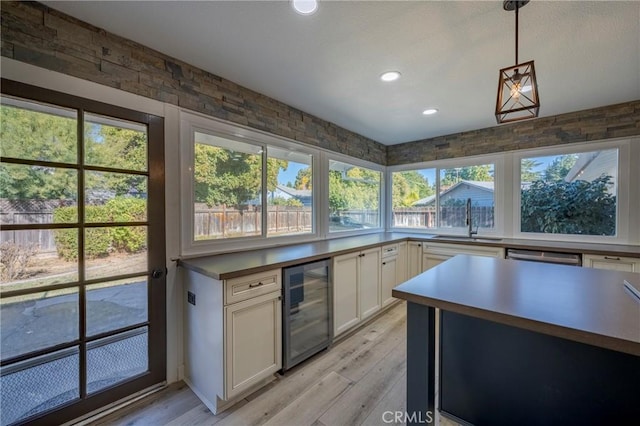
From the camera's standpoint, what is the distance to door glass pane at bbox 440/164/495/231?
12.3 feet

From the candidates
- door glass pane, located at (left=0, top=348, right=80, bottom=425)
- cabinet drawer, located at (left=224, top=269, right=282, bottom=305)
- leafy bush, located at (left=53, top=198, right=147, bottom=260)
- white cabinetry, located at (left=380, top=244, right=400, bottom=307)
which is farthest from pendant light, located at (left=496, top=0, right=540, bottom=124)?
door glass pane, located at (left=0, top=348, right=80, bottom=425)

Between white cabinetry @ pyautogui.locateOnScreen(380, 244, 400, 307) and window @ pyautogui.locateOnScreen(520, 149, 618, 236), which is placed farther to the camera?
white cabinetry @ pyautogui.locateOnScreen(380, 244, 400, 307)

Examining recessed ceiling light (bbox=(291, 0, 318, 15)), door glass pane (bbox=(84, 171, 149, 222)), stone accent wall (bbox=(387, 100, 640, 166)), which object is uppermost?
recessed ceiling light (bbox=(291, 0, 318, 15))

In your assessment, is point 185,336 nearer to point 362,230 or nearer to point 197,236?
point 197,236

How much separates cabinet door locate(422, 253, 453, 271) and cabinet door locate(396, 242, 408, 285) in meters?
0.26

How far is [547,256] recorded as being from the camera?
282 cm

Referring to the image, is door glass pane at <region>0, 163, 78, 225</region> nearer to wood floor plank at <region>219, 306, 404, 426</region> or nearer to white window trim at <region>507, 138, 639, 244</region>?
wood floor plank at <region>219, 306, 404, 426</region>

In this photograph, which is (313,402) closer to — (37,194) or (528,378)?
(528,378)

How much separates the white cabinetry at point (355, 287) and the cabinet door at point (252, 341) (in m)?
0.73

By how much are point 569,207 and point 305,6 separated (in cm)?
371

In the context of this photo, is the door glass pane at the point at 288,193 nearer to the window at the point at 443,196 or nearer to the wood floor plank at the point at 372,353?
the wood floor plank at the point at 372,353

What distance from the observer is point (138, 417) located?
5.45 feet

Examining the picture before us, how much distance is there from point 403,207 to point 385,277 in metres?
1.70

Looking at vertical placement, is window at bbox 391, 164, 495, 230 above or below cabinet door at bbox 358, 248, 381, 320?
above
